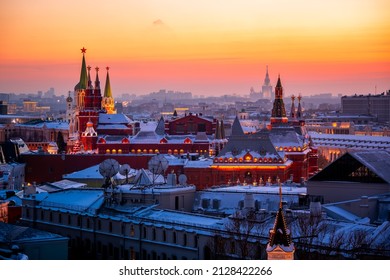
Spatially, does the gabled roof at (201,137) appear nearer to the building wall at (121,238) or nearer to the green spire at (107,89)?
the green spire at (107,89)

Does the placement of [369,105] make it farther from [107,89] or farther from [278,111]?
[278,111]

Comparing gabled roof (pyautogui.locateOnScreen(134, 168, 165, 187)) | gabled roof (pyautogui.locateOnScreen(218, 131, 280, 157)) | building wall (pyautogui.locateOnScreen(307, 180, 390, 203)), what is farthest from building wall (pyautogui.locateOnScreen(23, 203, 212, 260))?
gabled roof (pyautogui.locateOnScreen(218, 131, 280, 157))

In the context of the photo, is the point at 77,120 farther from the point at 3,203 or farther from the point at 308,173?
the point at 3,203

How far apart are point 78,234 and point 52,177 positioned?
68.0ft

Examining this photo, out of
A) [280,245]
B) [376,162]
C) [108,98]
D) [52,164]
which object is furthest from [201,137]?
[280,245]

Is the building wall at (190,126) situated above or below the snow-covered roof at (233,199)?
above

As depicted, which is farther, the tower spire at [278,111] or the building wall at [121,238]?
the tower spire at [278,111]

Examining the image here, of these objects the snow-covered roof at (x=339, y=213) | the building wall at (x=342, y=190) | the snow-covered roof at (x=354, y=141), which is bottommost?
the snow-covered roof at (x=354, y=141)

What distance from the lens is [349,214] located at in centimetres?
2639

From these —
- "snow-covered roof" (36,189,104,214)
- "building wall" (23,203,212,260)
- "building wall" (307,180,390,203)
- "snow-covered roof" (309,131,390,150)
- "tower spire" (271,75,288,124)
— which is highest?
"tower spire" (271,75,288,124)

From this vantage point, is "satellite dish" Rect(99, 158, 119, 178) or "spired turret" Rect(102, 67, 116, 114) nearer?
"satellite dish" Rect(99, 158, 119, 178)

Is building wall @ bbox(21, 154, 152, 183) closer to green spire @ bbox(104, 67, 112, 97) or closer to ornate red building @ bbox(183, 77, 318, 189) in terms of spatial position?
ornate red building @ bbox(183, 77, 318, 189)

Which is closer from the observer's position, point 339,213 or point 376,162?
point 339,213

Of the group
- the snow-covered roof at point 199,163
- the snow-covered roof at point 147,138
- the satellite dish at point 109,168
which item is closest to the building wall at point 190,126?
the snow-covered roof at point 147,138
